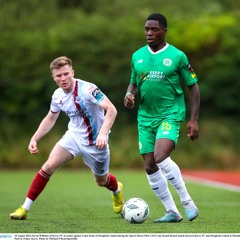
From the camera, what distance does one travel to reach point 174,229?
8.32m

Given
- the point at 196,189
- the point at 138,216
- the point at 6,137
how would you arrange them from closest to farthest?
the point at 138,216 → the point at 196,189 → the point at 6,137

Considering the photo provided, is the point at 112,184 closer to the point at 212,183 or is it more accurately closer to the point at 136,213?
the point at 136,213

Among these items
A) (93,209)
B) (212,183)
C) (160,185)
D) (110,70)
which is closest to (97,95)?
(160,185)

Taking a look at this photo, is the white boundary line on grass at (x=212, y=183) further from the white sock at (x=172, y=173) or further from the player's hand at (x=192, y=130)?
the player's hand at (x=192, y=130)

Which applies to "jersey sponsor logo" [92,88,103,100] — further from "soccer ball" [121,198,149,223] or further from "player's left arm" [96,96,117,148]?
"soccer ball" [121,198,149,223]

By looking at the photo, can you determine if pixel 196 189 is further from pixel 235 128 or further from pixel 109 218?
pixel 235 128

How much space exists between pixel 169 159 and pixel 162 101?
687 millimetres

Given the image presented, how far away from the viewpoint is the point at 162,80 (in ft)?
30.9

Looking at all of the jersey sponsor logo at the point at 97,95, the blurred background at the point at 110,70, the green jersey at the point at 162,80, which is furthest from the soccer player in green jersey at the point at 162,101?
the blurred background at the point at 110,70

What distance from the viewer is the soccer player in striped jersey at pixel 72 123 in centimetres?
968

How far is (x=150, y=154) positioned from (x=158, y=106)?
559mm

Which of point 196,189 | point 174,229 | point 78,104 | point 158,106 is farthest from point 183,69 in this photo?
point 196,189

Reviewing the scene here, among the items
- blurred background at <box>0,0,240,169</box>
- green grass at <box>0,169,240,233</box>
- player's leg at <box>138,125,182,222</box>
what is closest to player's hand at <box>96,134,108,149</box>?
player's leg at <box>138,125,182,222</box>

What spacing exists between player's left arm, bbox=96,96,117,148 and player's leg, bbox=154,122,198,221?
22.2 inches
